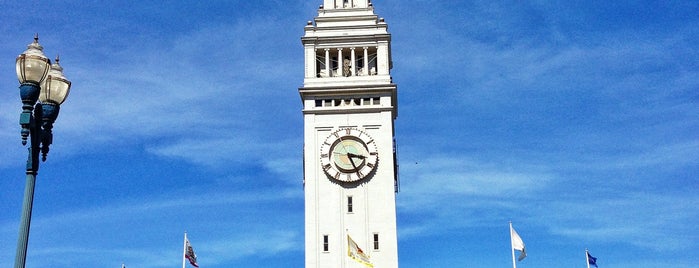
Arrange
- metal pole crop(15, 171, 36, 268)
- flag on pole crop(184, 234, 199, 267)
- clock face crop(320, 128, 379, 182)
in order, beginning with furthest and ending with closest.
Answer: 1. clock face crop(320, 128, 379, 182)
2. flag on pole crop(184, 234, 199, 267)
3. metal pole crop(15, 171, 36, 268)

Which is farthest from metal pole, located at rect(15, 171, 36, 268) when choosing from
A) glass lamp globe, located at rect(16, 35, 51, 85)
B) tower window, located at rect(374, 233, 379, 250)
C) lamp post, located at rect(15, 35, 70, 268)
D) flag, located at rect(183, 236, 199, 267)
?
tower window, located at rect(374, 233, 379, 250)

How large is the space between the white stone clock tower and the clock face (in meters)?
0.09

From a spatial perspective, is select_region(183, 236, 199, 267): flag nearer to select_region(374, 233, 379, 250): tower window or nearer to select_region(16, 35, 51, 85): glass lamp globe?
select_region(374, 233, 379, 250): tower window

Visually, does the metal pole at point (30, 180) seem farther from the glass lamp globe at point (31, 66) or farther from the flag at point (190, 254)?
the flag at point (190, 254)

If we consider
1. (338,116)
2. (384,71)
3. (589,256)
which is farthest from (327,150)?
(589,256)

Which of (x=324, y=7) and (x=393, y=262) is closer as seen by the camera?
(x=393, y=262)

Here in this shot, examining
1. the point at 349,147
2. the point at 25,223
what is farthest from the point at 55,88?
the point at 349,147

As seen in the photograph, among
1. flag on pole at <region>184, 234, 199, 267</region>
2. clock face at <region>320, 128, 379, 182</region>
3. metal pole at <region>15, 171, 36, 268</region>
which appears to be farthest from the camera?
clock face at <region>320, 128, 379, 182</region>

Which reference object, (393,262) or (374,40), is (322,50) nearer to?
(374,40)

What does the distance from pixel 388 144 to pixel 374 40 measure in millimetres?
10610

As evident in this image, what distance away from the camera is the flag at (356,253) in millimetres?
67125

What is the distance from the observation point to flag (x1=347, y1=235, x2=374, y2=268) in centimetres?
6712

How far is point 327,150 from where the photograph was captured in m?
72.8

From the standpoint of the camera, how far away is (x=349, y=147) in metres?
72.8
